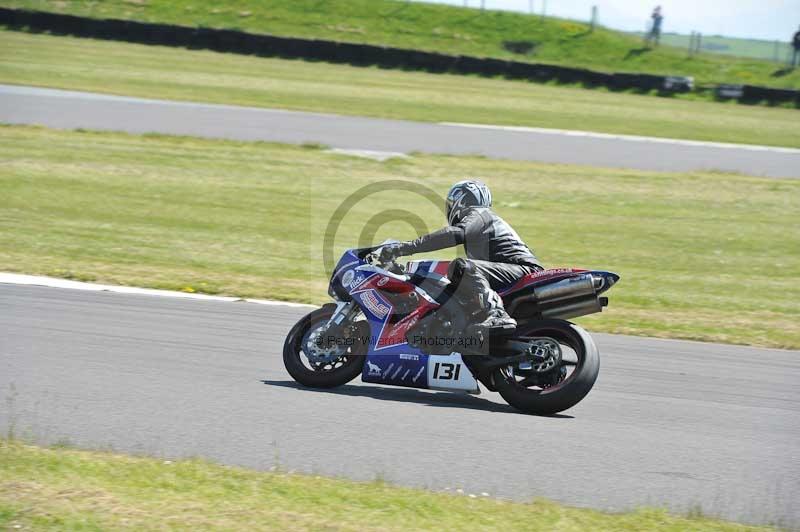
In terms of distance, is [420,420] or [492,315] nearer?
[420,420]

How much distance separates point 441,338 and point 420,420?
0.82 metres

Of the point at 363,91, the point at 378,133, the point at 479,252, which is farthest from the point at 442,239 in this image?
the point at 363,91

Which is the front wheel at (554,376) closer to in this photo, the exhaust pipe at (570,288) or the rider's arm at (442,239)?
the exhaust pipe at (570,288)

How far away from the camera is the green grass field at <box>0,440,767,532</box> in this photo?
4.77 m

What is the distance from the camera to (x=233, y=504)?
16.5ft

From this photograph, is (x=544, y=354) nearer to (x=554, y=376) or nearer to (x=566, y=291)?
(x=554, y=376)

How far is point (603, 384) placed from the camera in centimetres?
837

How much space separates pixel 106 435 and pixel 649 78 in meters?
37.4

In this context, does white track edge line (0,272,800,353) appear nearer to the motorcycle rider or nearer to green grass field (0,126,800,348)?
green grass field (0,126,800,348)

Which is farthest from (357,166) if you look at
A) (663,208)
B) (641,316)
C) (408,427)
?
(408,427)

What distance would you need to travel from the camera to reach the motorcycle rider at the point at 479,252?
7363mm

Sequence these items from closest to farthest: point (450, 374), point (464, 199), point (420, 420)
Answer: point (420, 420), point (450, 374), point (464, 199)

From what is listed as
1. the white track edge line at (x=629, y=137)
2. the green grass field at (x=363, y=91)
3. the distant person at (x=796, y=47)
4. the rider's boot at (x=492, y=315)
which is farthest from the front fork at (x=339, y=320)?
the distant person at (x=796, y=47)

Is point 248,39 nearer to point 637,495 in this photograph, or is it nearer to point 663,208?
point 663,208
